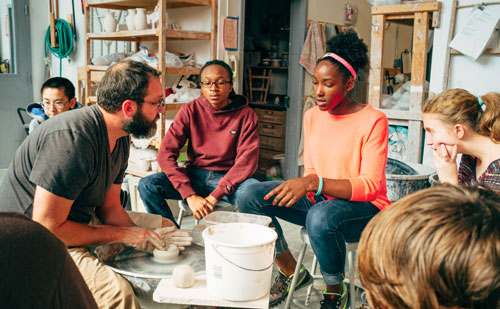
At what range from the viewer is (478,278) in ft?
2.04

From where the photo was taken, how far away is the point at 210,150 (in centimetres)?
304

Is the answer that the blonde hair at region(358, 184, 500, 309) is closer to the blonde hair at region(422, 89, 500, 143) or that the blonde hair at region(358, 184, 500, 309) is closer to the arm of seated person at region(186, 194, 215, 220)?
the blonde hair at region(422, 89, 500, 143)

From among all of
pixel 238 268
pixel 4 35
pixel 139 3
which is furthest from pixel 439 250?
pixel 4 35

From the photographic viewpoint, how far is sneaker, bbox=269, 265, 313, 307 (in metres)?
2.41

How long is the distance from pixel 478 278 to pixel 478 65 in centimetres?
282

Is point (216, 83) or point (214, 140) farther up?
point (216, 83)

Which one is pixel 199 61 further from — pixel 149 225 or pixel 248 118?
pixel 149 225

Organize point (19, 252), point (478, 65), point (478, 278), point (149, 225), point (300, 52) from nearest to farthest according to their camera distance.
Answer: point (478, 278)
point (19, 252)
point (149, 225)
point (478, 65)
point (300, 52)

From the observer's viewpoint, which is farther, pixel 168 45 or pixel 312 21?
pixel 312 21

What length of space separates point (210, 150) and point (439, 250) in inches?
97.0

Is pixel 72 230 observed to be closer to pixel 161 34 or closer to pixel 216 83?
pixel 216 83

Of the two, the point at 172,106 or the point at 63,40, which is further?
the point at 63,40

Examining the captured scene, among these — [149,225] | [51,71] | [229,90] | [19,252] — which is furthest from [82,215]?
[51,71]

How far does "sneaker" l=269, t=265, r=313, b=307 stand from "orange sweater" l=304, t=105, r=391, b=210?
0.54 m
